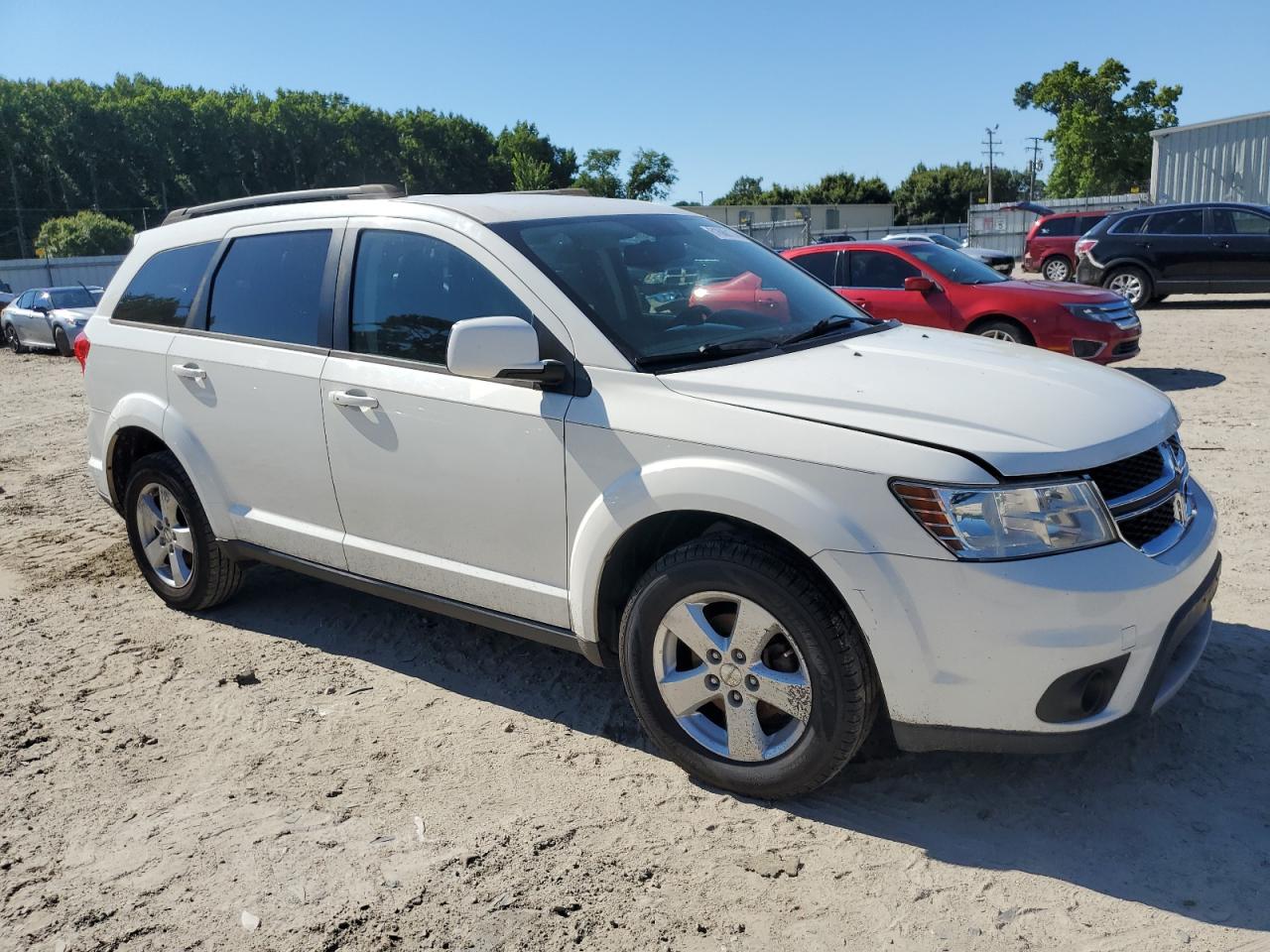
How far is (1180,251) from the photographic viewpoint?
53.6ft

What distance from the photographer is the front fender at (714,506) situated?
283cm

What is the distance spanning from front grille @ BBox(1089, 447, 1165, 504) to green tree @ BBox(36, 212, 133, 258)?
50882 mm

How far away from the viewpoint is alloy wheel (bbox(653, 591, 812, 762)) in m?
3.04

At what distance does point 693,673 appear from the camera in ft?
10.6

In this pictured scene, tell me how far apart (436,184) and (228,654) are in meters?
112

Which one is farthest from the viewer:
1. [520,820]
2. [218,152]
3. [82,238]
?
[218,152]

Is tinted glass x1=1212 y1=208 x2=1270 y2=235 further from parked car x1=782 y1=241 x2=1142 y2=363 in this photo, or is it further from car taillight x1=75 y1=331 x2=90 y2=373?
car taillight x1=75 y1=331 x2=90 y2=373

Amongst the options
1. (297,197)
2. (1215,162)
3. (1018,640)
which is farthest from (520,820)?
(1215,162)

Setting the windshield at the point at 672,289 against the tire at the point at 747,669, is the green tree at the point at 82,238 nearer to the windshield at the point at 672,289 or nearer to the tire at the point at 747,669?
the windshield at the point at 672,289

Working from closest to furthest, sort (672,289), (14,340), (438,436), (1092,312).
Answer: (438,436) → (672,289) → (1092,312) → (14,340)

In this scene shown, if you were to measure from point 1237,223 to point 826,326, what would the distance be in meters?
15.1

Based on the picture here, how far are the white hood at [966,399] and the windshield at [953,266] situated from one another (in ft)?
25.1

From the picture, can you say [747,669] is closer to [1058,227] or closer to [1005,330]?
[1005,330]

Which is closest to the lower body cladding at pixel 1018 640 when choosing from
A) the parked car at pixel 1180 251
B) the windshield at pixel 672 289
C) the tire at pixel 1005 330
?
the windshield at pixel 672 289
